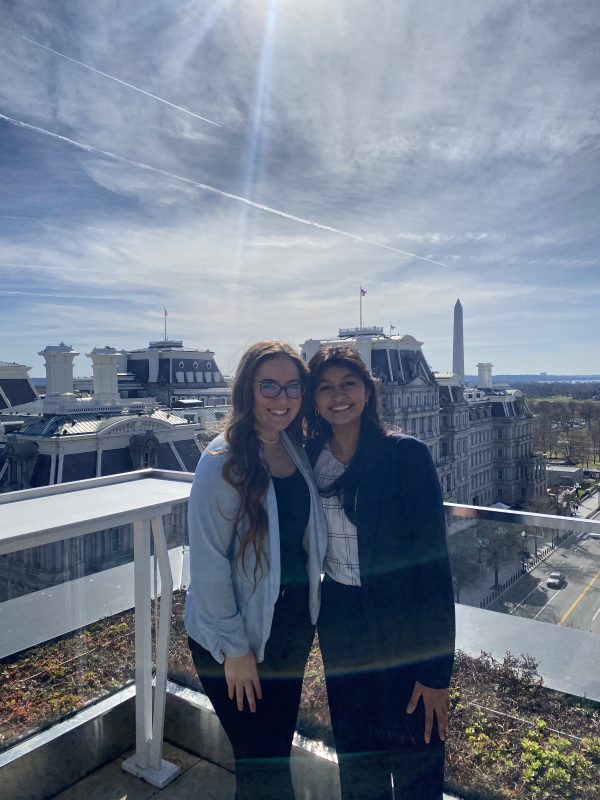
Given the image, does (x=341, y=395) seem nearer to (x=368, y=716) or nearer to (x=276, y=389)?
(x=276, y=389)

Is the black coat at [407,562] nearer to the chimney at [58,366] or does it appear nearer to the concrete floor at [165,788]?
the concrete floor at [165,788]

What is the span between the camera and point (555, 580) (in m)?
2.88

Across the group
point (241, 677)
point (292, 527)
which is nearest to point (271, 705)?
point (241, 677)

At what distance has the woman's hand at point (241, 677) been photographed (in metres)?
2.43

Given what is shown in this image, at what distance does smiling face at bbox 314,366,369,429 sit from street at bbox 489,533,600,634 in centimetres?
111

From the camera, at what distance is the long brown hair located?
2404mm

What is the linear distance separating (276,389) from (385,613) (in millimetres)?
1087

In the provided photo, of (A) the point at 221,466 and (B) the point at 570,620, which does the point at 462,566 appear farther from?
(A) the point at 221,466

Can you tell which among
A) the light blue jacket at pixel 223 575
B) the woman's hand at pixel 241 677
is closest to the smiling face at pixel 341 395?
the light blue jacket at pixel 223 575

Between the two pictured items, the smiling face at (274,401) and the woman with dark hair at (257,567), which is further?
the smiling face at (274,401)

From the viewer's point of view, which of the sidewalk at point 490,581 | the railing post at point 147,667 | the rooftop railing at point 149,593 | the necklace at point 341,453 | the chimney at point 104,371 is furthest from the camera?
the chimney at point 104,371

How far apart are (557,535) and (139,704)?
2.59 metres

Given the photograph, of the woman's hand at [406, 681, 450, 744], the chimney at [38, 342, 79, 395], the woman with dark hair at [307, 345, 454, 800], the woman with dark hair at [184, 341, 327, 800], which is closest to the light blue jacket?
the woman with dark hair at [184, 341, 327, 800]

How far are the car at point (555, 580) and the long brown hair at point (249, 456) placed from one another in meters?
1.44
